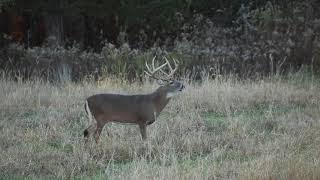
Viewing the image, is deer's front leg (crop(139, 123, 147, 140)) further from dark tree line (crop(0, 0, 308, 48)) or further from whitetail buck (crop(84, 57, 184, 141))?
dark tree line (crop(0, 0, 308, 48))

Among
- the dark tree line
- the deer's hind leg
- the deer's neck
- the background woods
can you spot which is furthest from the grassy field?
the dark tree line

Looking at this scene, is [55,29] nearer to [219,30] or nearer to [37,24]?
[37,24]

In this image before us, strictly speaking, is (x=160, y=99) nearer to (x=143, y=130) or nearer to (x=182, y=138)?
(x=143, y=130)

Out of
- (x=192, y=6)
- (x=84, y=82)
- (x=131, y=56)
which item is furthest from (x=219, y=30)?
(x=84, y=82)

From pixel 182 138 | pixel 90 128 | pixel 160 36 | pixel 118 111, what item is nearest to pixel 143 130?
pixel 118 111

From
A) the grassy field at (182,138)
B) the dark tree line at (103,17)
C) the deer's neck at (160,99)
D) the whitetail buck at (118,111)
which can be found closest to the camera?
the grassy field at (182,138)

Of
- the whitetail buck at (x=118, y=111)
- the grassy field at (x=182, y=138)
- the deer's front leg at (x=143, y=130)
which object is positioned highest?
the whitetail buck at (x=118, y=111)

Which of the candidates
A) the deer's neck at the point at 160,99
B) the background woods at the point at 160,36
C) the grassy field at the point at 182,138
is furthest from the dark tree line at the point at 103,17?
the deer's neck at the point at 160,99

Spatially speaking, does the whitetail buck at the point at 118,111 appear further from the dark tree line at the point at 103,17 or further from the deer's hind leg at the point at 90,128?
the dark tree line at the point at 103,17

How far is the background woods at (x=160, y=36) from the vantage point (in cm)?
1742

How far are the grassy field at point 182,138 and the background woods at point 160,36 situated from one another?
11.7 ft

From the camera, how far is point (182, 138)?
8781mm

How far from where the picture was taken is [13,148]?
840 centimetres

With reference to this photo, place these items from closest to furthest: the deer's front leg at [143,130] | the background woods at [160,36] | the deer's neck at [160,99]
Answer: the deer's front leg at [143,130], the deer's neck at [160,99], the background woods at [160,36]
